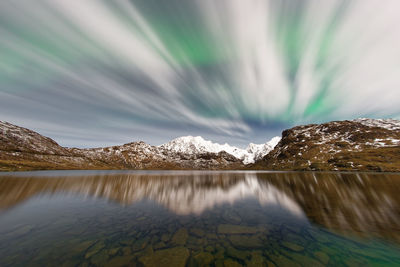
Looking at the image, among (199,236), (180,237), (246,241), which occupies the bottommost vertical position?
(180,237)

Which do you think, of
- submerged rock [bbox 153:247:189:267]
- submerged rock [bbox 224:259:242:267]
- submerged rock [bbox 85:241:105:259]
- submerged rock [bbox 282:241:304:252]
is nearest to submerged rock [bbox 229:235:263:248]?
submerged rock [bbox 282:241:304:252]

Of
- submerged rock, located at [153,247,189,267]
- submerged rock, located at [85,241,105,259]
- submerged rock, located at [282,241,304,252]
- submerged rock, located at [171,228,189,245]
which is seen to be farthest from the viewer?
submerged rock, located at [171,228,189,245]

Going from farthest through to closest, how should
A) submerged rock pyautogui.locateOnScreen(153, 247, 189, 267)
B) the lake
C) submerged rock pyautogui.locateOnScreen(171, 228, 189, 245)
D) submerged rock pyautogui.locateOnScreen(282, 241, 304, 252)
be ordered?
submerged rock pyautogui.locateOnScreen(171, 228, 189, 245), submerged rock pyautogui.locateOnScreen(282, 241, 304, 252), the lake, submerged rock pyautogui.locateOnScreen(153, 247, 189, 267)

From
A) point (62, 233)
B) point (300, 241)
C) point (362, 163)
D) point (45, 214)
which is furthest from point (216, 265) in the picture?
point (362, 163)

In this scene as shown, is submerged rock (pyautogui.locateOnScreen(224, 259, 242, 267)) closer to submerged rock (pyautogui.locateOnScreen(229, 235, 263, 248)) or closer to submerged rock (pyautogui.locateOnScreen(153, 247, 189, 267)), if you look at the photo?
submerged rock (pyautogui.locateOnScreen(229, 235, 263, 248))

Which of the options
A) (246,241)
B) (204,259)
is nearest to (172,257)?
(204,259)

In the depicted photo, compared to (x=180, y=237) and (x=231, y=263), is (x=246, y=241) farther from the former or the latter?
(x=180, y=237)

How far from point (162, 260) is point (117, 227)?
1095 cm

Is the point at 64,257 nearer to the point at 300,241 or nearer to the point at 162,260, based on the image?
the point at 162,260

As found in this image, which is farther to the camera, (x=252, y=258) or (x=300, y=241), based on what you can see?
(x=300, y=241)

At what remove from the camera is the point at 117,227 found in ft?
65.8

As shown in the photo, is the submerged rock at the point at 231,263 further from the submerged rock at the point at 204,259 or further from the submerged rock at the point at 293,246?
the submerged rock at the point at 293,246

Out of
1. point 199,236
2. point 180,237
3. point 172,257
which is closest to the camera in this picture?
point 172,257

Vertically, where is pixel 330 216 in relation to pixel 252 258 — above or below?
above
